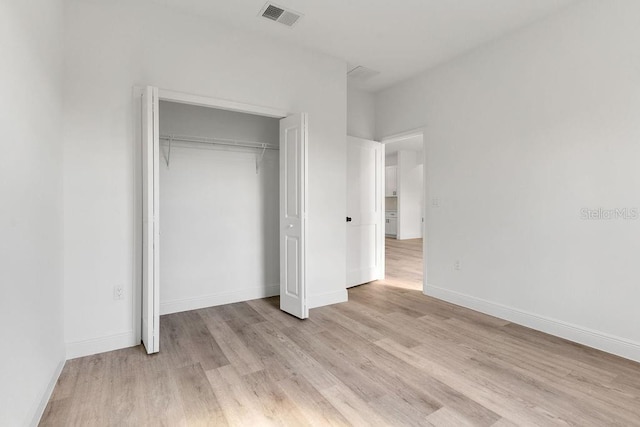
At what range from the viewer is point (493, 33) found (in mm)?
3248

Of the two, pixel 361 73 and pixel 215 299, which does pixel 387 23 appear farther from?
pixel 215 299

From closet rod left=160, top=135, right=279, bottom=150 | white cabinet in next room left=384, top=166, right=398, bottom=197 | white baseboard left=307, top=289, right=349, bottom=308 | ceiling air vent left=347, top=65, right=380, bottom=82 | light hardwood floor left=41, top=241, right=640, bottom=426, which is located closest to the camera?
light hardwood floor left=41, top=241, right=640, bottom=426

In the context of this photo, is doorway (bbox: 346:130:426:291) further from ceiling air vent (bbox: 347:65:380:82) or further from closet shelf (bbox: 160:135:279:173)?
closet shelf (bbox: 160:135:279:173)

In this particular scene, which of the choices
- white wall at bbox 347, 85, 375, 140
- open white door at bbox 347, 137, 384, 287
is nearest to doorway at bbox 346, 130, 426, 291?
open white door at bbox 347, 137, 384, 287

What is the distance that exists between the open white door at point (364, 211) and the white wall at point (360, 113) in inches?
9.6

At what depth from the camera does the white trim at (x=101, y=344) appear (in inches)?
96.4

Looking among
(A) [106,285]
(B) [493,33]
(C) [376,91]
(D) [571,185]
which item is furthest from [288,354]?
(C) [376,91]

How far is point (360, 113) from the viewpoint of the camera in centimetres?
484

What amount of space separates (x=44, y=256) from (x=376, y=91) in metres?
4.45

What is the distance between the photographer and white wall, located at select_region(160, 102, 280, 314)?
11.3ft

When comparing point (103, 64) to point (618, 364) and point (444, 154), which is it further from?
point (618, 364)

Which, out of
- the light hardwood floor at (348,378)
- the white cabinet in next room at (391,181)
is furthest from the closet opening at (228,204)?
the white cabinet in next room at (391,181)

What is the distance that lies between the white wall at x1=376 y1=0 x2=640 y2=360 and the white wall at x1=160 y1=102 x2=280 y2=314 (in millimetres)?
2128

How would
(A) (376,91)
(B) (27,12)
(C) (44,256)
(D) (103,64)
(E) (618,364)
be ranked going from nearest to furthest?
(B) (27,12), (C) (44,256), (E) (618,364), (D) (103,64), (A) (376,91)
